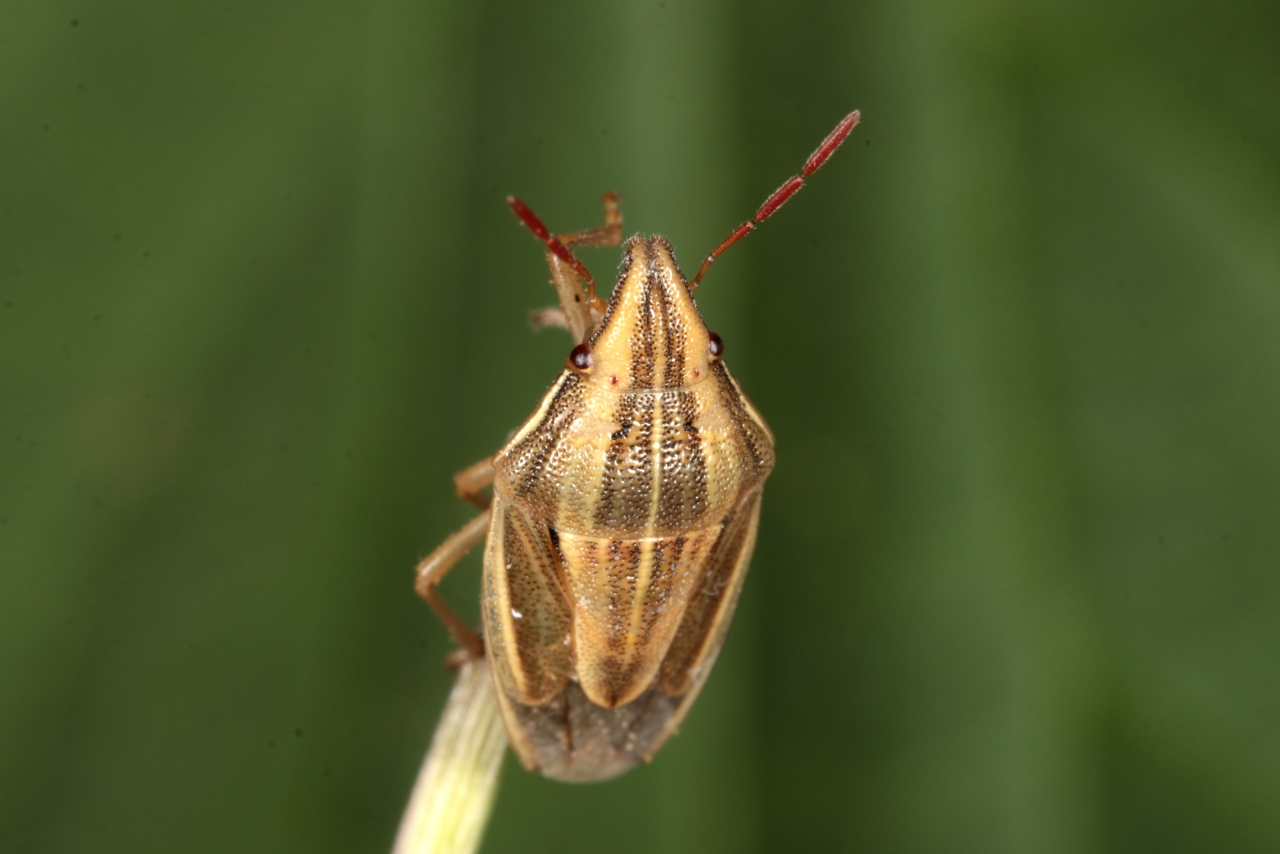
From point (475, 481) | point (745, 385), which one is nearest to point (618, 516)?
point (475, 481)

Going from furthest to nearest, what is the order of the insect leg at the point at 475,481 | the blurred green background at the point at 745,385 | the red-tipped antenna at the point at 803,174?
1. the blurred green background at the point at 745,385
2. the insect leg at the point at 475,481
3. the red-tipped antenna at the point at 803,174

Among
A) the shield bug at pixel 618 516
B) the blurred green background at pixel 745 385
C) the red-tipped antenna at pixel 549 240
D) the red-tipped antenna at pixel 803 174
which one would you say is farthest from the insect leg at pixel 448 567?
the red-tipped antenna at pixel 803 174

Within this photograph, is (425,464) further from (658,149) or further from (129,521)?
(658,149)

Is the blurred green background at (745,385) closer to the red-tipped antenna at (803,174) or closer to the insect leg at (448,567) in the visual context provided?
the insect leg at (448,567)

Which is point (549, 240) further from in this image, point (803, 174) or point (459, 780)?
point (459, 780)

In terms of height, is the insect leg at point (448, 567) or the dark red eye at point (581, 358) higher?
the dark red eye at point (581, 358)
